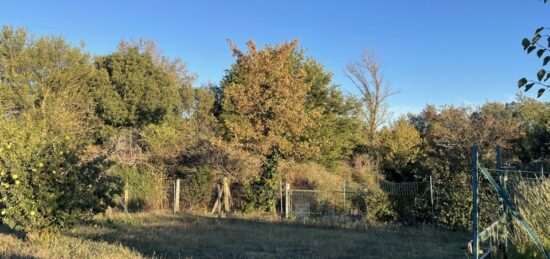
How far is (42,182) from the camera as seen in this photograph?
29.8ft

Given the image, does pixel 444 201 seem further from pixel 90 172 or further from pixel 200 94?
pixel 200 94

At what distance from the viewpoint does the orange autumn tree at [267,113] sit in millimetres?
18344

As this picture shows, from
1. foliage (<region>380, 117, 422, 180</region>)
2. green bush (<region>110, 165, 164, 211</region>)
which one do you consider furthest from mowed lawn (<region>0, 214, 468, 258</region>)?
foliage (<region>380, 117, 422, 180</region>)

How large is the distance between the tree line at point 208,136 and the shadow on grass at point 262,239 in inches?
50.4

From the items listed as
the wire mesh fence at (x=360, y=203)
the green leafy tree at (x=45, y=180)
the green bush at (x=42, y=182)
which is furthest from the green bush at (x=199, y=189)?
the green bush at (x=42, y=182)

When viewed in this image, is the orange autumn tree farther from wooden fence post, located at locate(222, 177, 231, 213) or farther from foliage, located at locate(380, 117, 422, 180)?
foliage, located at locate(380, 117, 422, 180)

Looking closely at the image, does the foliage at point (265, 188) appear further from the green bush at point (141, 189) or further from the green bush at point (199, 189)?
the green bush at point (141, 189)

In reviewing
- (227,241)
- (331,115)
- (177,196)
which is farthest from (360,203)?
(331,115)

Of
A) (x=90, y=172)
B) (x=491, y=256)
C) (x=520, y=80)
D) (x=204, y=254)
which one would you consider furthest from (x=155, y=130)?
(x=520, y=80)

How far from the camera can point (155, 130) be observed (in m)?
24.2

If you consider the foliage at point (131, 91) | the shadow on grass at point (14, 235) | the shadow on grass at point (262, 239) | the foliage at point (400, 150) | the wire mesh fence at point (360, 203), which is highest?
the foliage at point (131, 91)

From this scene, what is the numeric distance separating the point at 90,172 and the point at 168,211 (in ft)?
26.6

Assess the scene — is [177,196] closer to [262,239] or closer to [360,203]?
[360,203]

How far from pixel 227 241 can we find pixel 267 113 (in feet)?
28.3
